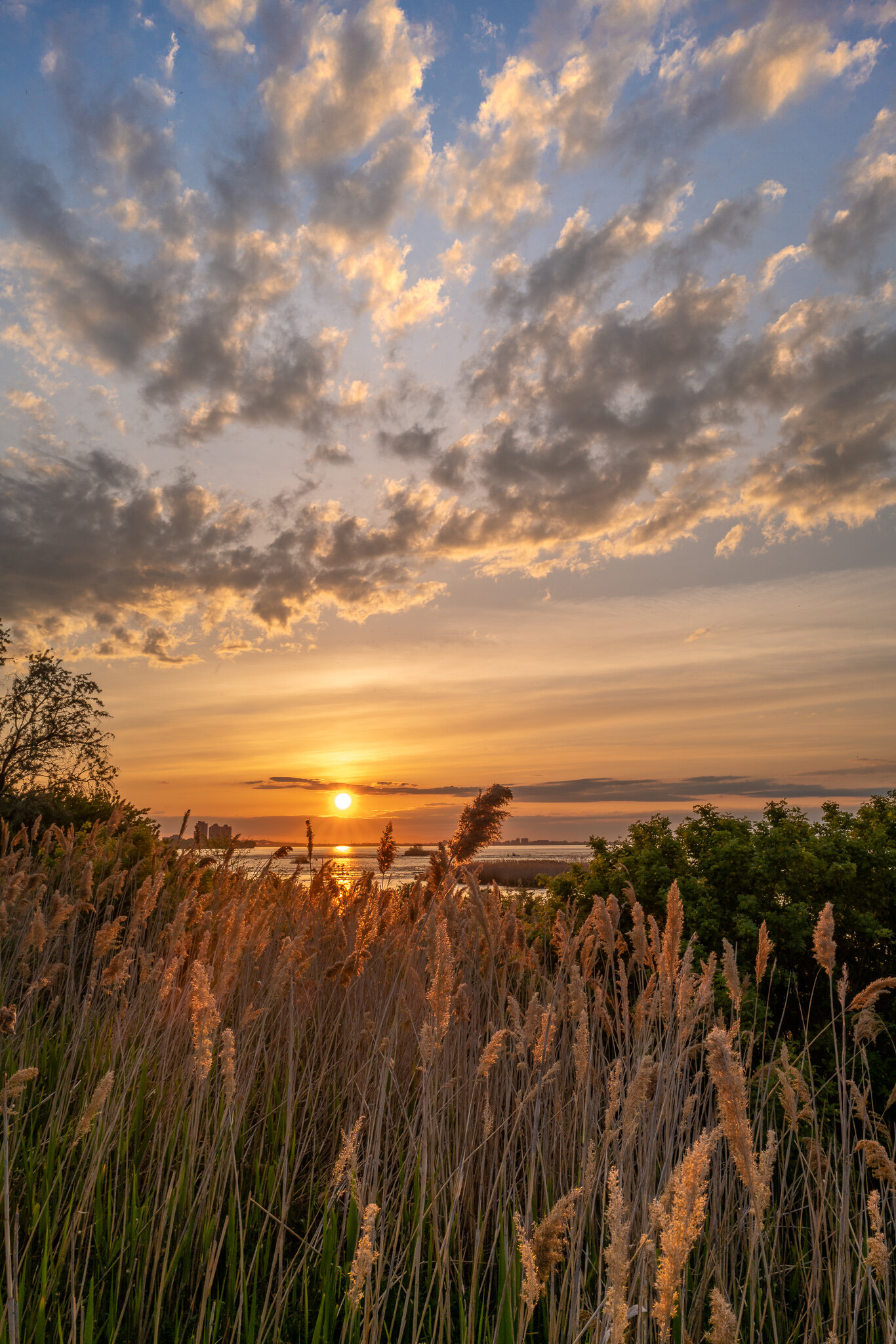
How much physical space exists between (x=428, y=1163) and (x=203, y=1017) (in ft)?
3.95

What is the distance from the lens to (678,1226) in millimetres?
1220

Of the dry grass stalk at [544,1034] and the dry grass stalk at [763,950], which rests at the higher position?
the dry grass stalk at [763,950]

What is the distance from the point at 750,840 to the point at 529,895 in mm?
2471

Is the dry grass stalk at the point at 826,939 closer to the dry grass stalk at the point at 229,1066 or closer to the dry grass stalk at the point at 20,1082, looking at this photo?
the dry grass stalk at the point at 229,1066

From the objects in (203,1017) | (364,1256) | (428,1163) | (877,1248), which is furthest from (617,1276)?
(428,1163)

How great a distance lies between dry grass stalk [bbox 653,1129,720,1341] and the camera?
1146 mm

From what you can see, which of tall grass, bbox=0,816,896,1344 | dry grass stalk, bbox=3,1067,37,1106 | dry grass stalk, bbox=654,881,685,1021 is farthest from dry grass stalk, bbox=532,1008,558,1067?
dry grass stalk, bbox=3,1067,37,1106

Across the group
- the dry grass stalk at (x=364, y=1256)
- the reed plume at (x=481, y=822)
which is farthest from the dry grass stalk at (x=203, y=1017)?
the reed plume at (x=481, y=822)

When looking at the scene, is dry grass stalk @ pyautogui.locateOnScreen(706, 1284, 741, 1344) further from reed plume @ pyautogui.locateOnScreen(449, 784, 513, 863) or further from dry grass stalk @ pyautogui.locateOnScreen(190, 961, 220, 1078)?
reed plume @ pyautogui.locateOnScreen(449, 784, 513, 863)

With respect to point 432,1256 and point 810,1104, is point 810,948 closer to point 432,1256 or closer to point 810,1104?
point 810,1104

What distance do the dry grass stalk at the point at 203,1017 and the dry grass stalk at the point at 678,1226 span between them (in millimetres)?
1190

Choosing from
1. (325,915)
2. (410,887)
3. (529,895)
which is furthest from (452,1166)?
(529,895)

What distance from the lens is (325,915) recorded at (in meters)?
5.81

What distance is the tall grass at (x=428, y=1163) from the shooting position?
1.87 metres
